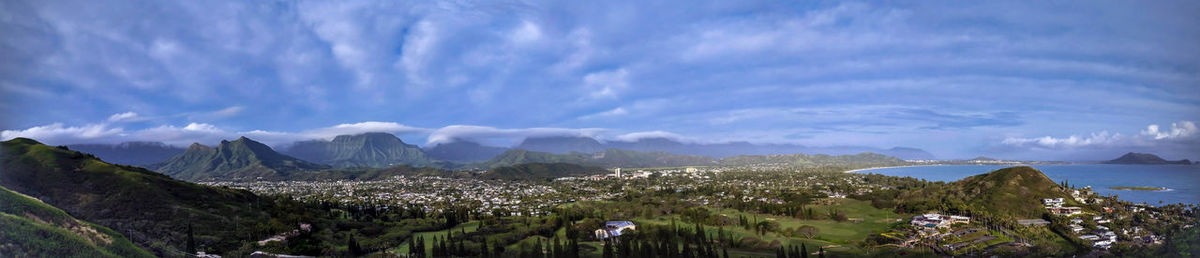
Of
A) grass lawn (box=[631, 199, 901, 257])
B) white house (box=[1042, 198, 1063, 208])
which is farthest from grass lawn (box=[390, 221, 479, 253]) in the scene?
white house (box=[1042, 198, 1063, 208])

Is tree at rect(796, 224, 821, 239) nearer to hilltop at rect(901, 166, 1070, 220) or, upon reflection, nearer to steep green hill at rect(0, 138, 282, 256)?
hilltop at rect(901, 166, 1070, 220)

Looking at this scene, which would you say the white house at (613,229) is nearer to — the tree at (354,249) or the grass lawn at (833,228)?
the grass lawn at (833,228)

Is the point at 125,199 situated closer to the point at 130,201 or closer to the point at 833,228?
Answer: the point at 130,201

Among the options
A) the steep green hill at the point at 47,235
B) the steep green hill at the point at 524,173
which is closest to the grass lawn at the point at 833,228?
the steep green hill at the point at 47,235

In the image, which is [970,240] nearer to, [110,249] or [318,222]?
[110,249]

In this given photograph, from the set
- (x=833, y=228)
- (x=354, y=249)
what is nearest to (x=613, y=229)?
(x=833, y=228)

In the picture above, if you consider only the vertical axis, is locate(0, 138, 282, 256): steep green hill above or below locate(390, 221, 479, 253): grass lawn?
above
